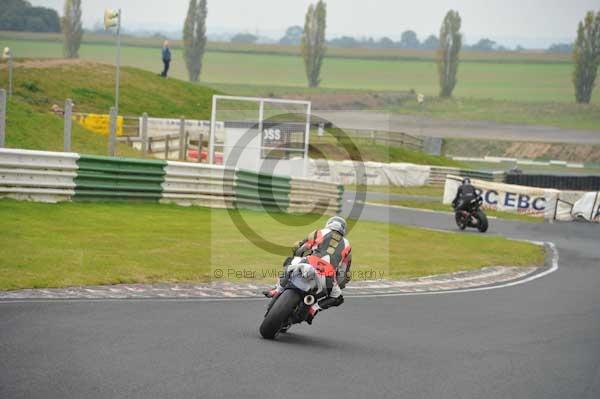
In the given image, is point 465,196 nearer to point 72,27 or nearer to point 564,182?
point 564,182

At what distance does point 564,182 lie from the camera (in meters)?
40.0

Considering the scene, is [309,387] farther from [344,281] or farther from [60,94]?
[60,94]

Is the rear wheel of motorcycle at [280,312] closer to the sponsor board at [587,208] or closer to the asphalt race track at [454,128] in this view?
the sponsor board at [587,208]

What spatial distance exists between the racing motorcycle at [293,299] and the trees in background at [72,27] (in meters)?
74.3

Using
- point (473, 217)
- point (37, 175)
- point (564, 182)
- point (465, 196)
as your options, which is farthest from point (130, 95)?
point (37, 175)

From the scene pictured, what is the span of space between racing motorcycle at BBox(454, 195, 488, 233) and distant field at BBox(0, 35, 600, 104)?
209ft

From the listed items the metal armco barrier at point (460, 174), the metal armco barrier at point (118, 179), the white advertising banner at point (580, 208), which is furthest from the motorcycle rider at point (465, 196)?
the metal armco barrier at point (460, 174)

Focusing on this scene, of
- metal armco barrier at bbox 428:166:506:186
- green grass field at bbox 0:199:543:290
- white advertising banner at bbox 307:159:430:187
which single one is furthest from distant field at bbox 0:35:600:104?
green grass field at bbox 0:199:543:290

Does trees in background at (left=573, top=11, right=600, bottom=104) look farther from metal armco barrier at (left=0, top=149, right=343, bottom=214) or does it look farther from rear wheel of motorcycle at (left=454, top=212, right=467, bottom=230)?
metal armco barrier at (left=0, top=149, right=343, bottom=214)

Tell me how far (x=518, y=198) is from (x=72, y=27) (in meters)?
54.3

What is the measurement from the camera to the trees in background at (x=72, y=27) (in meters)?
81.8

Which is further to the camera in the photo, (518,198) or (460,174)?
(460,174)

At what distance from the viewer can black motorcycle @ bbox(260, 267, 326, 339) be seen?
32.9 ft

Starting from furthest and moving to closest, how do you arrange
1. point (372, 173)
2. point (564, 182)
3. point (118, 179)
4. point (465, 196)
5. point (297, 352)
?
point (372, 173)
point (564, 182)
point (465, 196)
point (118, 179)
point (297, 352)
